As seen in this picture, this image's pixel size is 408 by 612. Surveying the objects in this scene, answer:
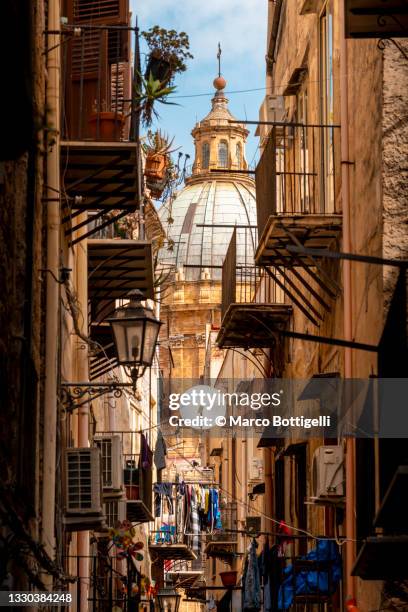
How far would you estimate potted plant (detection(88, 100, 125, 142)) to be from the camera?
1205 cm

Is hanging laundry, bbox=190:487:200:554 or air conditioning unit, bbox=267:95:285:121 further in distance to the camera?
hanging laundry, bbox=190:487:200:554

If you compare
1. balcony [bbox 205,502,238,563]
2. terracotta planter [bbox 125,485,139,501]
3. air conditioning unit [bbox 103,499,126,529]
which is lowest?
balcony [bbox 205,502,238,563]

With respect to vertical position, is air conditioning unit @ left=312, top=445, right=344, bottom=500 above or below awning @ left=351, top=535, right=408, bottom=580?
above

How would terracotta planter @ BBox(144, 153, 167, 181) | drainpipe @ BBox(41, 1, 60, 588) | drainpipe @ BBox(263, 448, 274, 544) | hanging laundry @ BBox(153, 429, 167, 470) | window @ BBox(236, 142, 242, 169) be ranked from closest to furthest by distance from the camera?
1. drainpipe @ BBox(41, 1, 60, 588)
2. terracotta planter @ BBox(144, 153, 167, 181)
3. drainpipe @ BBox(263, 448, 274, 544)
4. hanging laundry @ BBox(153, 429, 167, 470)
5. window @ BBox(236, 142, 242, 169)

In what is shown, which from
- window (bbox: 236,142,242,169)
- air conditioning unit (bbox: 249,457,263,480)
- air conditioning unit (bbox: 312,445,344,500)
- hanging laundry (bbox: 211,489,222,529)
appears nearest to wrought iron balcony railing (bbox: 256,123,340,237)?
air conditioning unit (bbox: 312,445,344,500)

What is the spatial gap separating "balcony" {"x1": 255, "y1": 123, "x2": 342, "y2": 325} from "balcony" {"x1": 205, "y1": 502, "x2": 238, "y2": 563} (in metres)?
18.8

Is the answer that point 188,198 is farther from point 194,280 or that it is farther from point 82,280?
point 82,280

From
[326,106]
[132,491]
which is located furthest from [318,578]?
[132,491]

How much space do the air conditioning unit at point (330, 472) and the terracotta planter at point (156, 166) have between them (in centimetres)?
813

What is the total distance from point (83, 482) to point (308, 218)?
3.11 m

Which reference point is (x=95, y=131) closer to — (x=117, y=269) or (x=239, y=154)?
(x=117, y=269)

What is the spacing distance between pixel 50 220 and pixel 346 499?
3317 mm

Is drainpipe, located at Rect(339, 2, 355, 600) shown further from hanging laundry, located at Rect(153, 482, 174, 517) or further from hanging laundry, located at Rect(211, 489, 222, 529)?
hanging laundry, located at Rect(211, 489, 222, 529)

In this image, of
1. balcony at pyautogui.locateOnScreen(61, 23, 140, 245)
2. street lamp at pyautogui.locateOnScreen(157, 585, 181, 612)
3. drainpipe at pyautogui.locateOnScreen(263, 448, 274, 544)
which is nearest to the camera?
balcony at pyautogui.locateOnScreen(61, 23, 140, 245)
